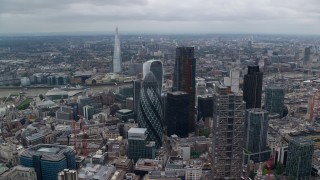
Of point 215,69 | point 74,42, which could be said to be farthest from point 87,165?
point 74,42

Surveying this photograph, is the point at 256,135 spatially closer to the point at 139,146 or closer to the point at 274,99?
the point at 139,146

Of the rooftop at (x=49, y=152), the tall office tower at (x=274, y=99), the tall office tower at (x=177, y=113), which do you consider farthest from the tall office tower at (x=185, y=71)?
the rooftop at (x=49, y=152)

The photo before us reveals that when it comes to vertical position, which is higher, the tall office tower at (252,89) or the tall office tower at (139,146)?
the tall office tower at (252,89)

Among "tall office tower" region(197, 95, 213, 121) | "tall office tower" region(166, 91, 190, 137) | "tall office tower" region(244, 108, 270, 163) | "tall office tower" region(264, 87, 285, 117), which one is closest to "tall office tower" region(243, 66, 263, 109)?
"tall office tower" region(264, 87, 285, 117)

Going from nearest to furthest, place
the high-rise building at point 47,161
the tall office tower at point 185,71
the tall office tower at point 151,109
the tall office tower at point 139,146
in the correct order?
the high-rise building at point 47,161 < the tall office tower at point 139,146 < the tall office tower at point 151,109 < the tall office tower at point 185,71

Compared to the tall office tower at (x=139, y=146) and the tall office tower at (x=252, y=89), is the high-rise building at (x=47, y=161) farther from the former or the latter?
the tall office tower at (x=252, y=89)

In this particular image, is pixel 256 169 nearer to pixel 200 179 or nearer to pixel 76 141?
pixel 200 179

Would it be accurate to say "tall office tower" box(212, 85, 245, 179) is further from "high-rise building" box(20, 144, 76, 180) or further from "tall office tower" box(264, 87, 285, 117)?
"tall office tower" box(264, 87, 285, 117)

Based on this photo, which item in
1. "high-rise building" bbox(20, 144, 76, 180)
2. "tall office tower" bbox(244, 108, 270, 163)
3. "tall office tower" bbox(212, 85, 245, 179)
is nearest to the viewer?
"high-rise building" bbox(20, 144, 76, 180)
